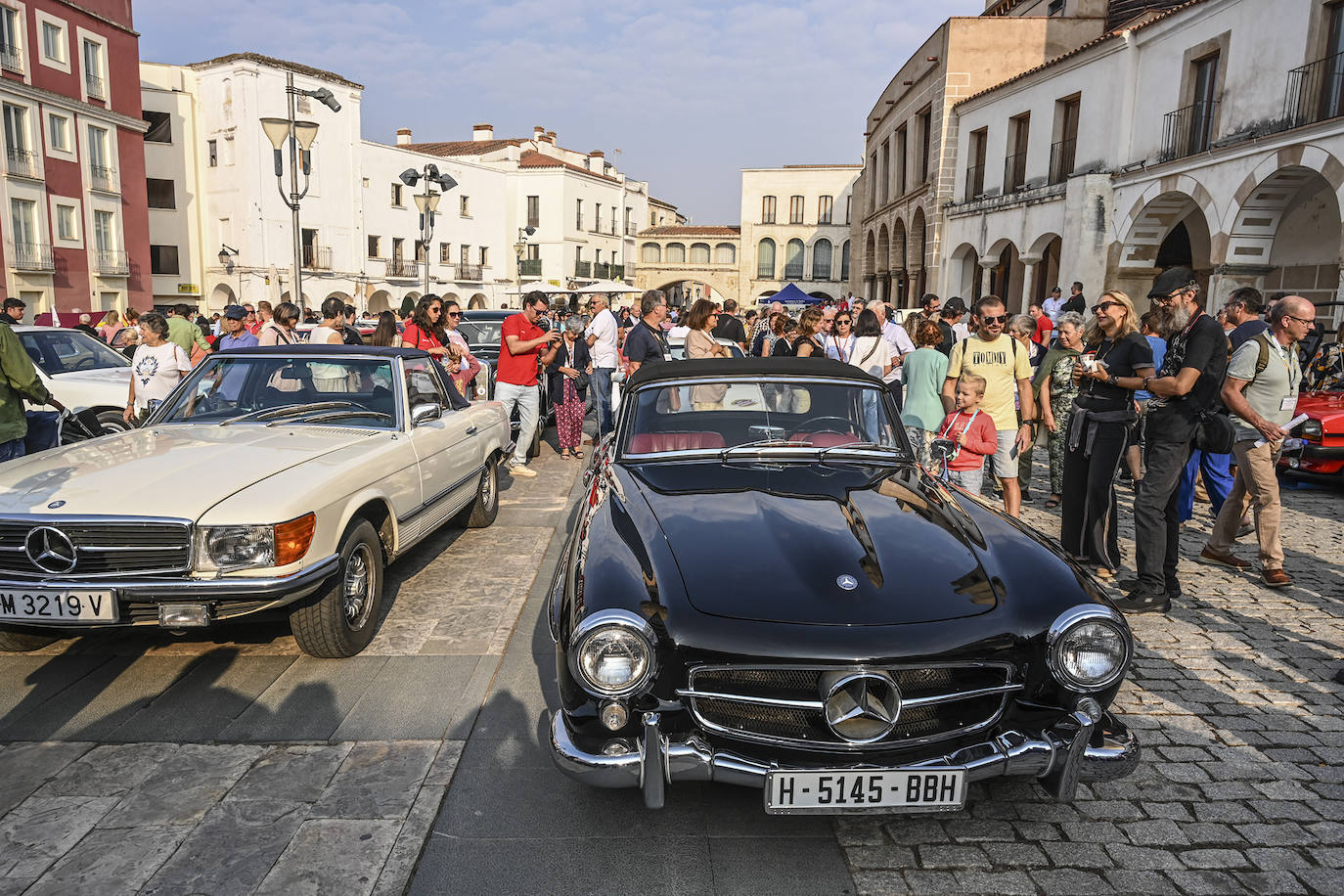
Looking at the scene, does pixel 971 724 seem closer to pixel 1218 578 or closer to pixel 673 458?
pixel 673 458

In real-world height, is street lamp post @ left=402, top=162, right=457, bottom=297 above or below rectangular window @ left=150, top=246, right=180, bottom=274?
above

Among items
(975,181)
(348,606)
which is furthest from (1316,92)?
(348,606)

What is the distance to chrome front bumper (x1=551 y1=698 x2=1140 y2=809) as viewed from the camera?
2.69m

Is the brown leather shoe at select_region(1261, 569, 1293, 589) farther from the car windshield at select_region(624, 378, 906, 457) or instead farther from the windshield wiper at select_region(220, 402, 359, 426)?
the windshield wiper at select_region(220, 402, 359, 426)

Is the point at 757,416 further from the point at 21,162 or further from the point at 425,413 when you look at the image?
the point at 21,162

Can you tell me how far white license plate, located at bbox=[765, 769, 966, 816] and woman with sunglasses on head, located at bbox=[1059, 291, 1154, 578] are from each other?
3545 mm

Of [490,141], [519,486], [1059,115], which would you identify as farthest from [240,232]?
[519,486]

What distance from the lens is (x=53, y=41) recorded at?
1161 inches

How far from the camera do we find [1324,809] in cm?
320

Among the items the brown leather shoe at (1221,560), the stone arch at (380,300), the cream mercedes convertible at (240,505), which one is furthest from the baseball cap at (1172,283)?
the stone arch at (380,300)

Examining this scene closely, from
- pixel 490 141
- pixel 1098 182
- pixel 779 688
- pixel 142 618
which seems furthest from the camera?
pixel 490 141

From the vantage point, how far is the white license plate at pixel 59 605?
3691mm

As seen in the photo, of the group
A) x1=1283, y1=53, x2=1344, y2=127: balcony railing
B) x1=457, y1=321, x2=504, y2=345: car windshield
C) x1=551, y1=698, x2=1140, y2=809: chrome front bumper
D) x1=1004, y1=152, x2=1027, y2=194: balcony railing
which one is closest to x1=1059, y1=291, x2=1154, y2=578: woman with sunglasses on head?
x1=551, y1=698, x2=1140, y2=809: chrome front bumper

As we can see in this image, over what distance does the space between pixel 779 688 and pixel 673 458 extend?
165 cm
